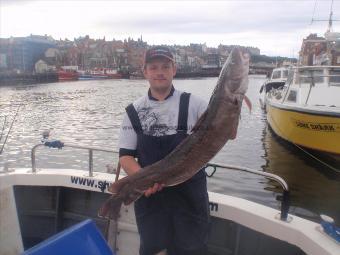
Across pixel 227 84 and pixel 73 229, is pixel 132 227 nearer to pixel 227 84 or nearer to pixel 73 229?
pixel 73 229

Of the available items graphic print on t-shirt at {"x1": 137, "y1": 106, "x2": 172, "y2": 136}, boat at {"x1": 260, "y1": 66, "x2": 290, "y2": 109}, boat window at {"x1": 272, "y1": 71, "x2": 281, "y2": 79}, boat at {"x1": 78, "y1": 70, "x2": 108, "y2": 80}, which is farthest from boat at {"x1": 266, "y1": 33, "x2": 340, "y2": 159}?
boat at {"x1": 78, "y1": 70, "x2": 108, "y2": 80}

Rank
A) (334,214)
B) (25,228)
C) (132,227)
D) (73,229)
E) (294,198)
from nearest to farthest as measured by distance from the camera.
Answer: (73,229) < (132,227) < (25,228) < (334,214) < (294,198)

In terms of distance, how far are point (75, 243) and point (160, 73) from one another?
1.50m

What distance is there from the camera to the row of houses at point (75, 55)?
125 metres

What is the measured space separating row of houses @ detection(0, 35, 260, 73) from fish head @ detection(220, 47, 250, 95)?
114 m

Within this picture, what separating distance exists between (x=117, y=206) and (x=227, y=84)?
1.36 metres

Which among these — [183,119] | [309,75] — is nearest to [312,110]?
[309,75]

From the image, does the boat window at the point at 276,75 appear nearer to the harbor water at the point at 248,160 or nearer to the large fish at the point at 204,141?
the harbor water at the point at 248,160

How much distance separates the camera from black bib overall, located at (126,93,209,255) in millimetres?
3221

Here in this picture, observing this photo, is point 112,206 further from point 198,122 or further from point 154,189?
point 198,122

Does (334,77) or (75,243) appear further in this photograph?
(334,77)

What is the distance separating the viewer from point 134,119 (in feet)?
10.9

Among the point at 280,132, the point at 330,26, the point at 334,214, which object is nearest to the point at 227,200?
the point at 334,214

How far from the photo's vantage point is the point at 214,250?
4.30 m
